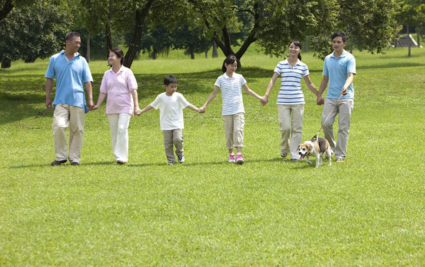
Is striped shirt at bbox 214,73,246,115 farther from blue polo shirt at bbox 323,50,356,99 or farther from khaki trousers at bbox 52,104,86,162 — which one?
khaki trousers at bbox 52,104,86,162

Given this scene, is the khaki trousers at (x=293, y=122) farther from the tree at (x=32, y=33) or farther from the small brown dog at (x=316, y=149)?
the tree at (x=32, y=33)

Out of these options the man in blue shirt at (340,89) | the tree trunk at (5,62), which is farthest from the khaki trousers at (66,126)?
the tree trunk at (5,62)

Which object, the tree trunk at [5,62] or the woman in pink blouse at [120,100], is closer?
the woman in pink blouse at [120,100]

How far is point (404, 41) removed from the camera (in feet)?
286

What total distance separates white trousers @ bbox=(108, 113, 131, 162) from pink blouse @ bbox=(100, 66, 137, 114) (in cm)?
12

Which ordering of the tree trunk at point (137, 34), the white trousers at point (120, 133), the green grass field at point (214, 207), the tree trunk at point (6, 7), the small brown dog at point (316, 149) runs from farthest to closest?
the tree trunk at point (137, 34) → the tree trunk at point (6, 7) → the white trousers at point (120, 133) → the small brown dog at point (316, 149) → the green grass field at point (214, 207)

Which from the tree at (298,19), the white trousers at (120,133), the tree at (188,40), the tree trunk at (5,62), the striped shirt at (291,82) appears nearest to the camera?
the white trousers at (120,133)

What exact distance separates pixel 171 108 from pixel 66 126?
1.99 metres

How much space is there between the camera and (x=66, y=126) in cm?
1060

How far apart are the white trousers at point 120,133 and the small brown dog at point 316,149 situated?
10.8 ft

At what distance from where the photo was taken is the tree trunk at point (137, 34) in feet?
92.4

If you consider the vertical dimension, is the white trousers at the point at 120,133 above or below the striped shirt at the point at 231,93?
below

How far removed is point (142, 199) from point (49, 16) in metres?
53.8

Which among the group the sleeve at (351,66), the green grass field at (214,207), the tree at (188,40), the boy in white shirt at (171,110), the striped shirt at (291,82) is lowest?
the green grass field at (214,207)
